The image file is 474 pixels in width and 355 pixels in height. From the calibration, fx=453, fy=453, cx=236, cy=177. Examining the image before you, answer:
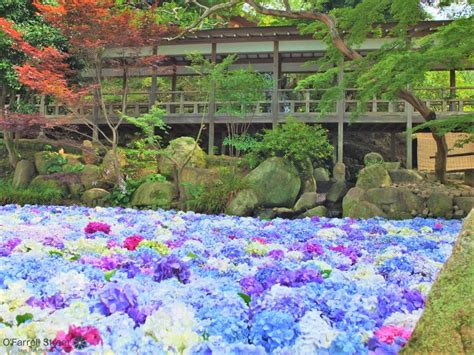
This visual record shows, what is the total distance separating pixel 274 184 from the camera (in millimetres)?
9844

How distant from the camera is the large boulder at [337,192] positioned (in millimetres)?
10289

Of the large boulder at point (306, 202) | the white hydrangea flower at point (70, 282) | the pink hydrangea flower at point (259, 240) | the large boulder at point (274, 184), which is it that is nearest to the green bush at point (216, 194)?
the large boulder at point (274, 184)

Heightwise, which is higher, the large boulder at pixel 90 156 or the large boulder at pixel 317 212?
the large boulder at pixel 90 156

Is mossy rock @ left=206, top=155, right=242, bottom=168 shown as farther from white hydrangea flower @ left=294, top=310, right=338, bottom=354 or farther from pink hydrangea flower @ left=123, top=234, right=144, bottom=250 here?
white hydrangea flower @ left=294, top=310, right=338, bottom=354

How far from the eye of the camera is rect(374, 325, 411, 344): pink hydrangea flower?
169 centimetres

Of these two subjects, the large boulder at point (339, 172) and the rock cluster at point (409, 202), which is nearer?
the rock cluster at point (409, 202)

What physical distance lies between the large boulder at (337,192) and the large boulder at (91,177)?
5.65 metres

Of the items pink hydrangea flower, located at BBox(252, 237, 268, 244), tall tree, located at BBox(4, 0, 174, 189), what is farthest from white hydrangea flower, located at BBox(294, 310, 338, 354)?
tall tree, located at BBox(4, 0, 174, 189)

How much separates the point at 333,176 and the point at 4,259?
974cm

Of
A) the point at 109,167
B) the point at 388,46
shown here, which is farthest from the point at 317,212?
the point at 109,167

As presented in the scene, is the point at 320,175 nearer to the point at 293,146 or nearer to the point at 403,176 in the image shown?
the point at 293,146

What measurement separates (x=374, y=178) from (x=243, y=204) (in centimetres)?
313

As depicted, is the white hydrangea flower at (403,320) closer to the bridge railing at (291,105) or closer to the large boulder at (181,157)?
the large boulder at (181,157)

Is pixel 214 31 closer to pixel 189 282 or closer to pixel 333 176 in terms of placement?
pixel 333 176
